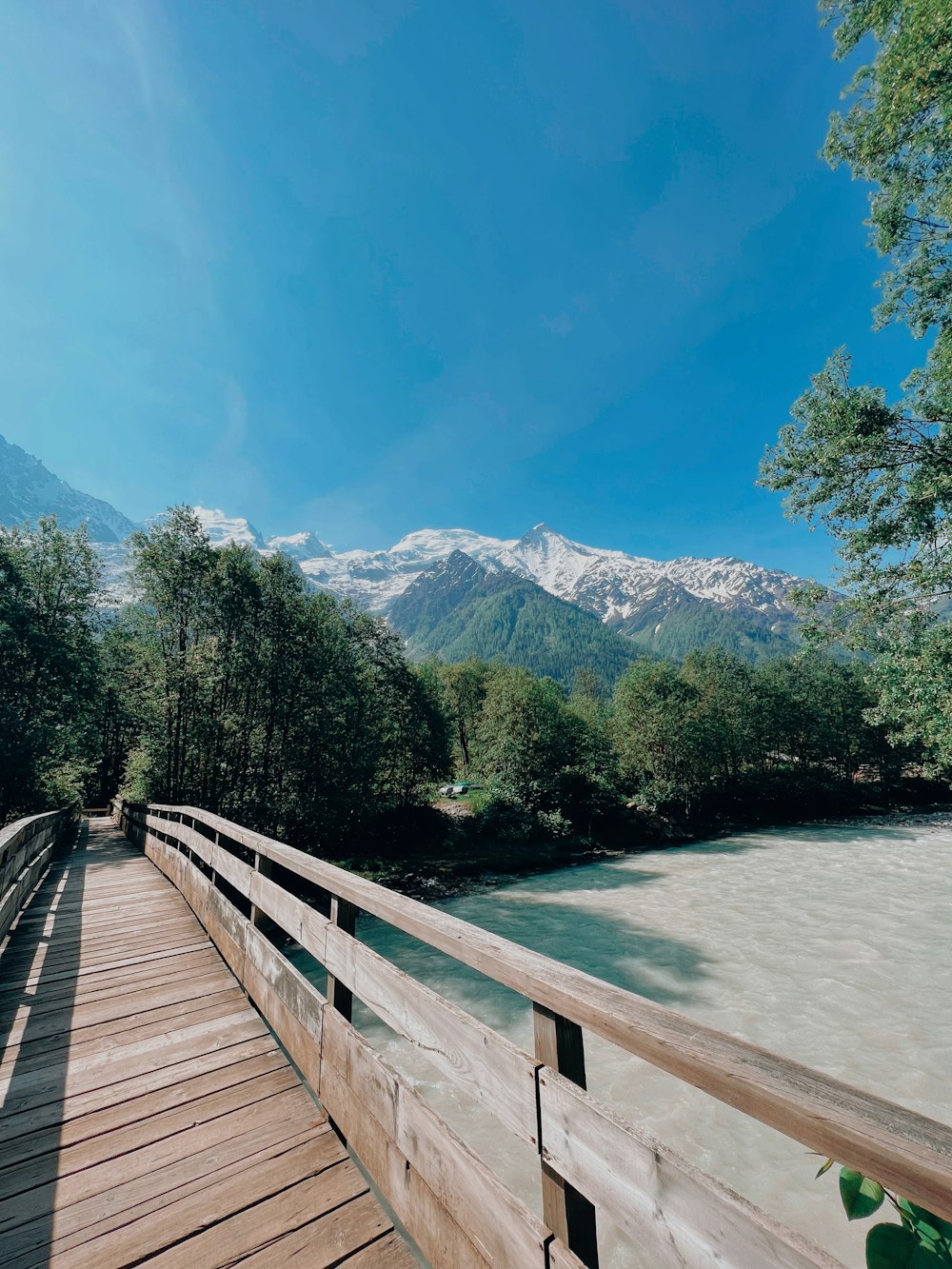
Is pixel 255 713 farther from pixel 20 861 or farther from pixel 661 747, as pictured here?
pixel 661 747

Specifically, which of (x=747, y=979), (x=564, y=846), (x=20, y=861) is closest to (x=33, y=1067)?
(x=20, y=861)

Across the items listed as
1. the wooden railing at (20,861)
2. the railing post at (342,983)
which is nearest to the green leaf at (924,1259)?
the railing post at (342,983)

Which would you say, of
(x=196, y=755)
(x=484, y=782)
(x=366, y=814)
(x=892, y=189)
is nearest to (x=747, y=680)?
(x=484, y=782)

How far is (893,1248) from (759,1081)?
Answer: 2.78 ft

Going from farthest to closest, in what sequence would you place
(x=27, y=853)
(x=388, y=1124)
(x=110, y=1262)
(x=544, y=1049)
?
1. (x=27, y=853)
2. (x=388, y=1124)
3. (x=110, y=1262)
4. (x=544, y=1049)

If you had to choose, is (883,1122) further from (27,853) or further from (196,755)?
(196,755)

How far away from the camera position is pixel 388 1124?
7.04ft

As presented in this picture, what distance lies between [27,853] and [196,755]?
11.5 m

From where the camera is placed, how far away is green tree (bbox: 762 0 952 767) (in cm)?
934

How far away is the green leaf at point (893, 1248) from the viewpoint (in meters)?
1.24

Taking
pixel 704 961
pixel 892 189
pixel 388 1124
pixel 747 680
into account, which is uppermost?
pixel 892 189

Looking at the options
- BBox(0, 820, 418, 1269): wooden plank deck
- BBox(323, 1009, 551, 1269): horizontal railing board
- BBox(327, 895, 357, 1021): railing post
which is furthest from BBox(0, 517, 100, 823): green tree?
BBox(323, 1009, 551, 1269): horizontal railing board

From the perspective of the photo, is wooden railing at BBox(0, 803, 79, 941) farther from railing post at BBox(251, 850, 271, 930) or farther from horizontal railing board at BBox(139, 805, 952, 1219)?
horizontal railing board at BBox(139, 805, 952, 1219)

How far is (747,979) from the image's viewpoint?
10.8 meters
